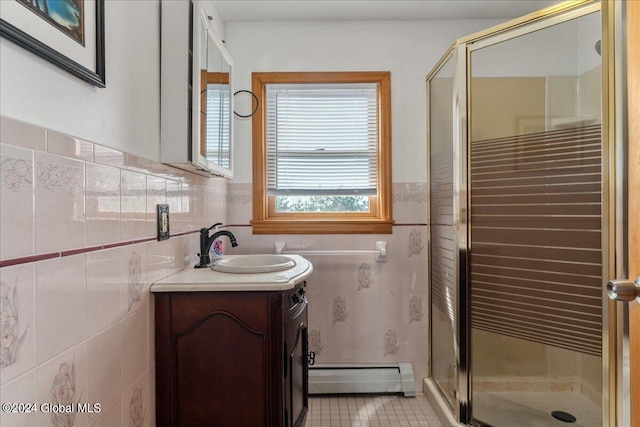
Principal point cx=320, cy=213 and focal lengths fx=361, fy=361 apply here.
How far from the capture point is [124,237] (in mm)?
1127

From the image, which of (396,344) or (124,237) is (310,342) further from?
(124,237)

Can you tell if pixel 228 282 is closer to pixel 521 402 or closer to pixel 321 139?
pixel 321 139

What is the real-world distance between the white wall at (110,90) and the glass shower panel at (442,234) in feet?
4.65

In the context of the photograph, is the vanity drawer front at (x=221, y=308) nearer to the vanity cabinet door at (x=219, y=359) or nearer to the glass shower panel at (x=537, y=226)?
the vanity cabinet door at (x=219, y=359)

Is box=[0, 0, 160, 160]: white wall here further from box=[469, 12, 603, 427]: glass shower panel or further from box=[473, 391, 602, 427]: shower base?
box=[473, 391, 602, 427]: shower base

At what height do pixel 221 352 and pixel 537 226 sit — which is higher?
pixel 537 226

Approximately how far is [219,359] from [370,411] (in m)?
1.13

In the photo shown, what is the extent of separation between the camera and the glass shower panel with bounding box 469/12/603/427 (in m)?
1.43

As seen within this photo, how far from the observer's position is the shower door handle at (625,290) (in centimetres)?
73

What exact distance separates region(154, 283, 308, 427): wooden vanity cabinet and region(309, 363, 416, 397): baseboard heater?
3.12ft

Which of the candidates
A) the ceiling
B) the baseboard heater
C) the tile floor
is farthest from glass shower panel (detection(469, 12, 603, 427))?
the ceiling

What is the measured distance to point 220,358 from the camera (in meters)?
1.31

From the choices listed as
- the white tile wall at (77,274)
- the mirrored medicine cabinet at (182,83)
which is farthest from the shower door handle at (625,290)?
the mirrored medicine cabinet at (182,83)

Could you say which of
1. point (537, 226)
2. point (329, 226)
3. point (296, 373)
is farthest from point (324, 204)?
point (537, 226)
